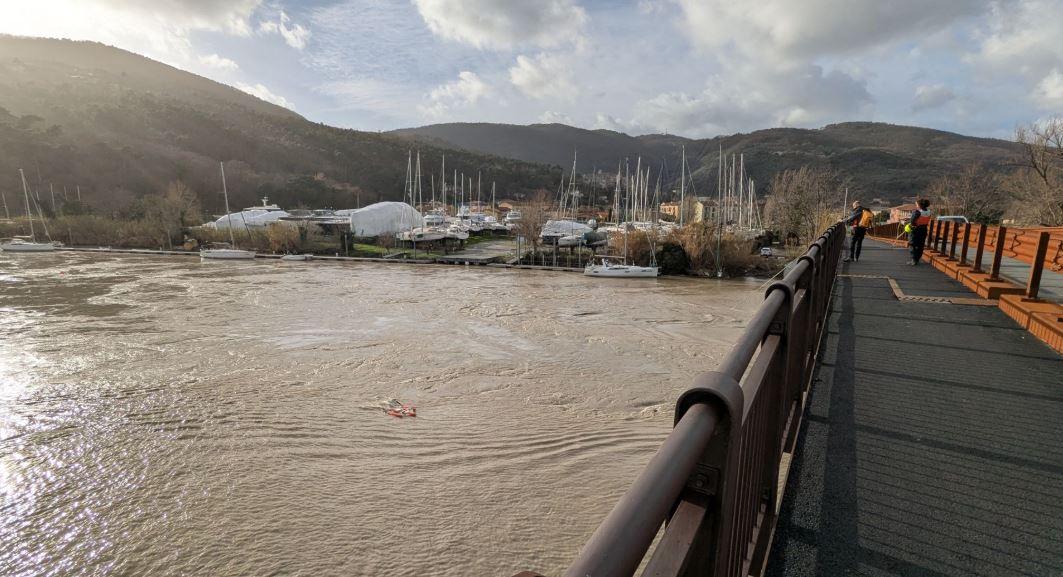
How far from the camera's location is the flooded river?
6.79 meters

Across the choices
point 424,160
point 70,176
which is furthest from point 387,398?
point 424,160

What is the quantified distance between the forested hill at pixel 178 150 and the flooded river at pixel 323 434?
6912 cm

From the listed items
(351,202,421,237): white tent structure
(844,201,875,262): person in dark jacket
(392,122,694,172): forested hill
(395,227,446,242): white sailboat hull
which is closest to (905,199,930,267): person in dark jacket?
(844,201,875,262): person in dark jacket

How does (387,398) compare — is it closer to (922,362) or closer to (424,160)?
(922,362)

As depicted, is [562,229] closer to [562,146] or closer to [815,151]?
[815,151]

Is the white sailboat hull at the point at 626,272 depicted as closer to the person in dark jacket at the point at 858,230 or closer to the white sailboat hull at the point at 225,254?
the person in dark jacket at the point at 858,230

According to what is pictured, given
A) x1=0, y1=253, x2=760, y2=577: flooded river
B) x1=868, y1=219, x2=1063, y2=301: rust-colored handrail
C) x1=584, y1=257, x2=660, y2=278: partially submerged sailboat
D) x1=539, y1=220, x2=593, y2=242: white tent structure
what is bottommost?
x1=0, y1=253, x2=760, y2=577: flooded river

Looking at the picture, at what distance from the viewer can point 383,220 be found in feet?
186

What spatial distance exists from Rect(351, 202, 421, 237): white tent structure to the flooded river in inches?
1318

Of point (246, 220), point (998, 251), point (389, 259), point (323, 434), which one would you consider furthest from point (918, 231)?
point (246, 220)

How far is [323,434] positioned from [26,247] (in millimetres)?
57365

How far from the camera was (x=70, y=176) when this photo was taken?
76.0m

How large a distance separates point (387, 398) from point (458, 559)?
5827 mm

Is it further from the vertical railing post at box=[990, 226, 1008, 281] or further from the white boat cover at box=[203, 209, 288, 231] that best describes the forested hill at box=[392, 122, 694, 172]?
the vertical railing post at box=[990, 226, 1008, 281]
